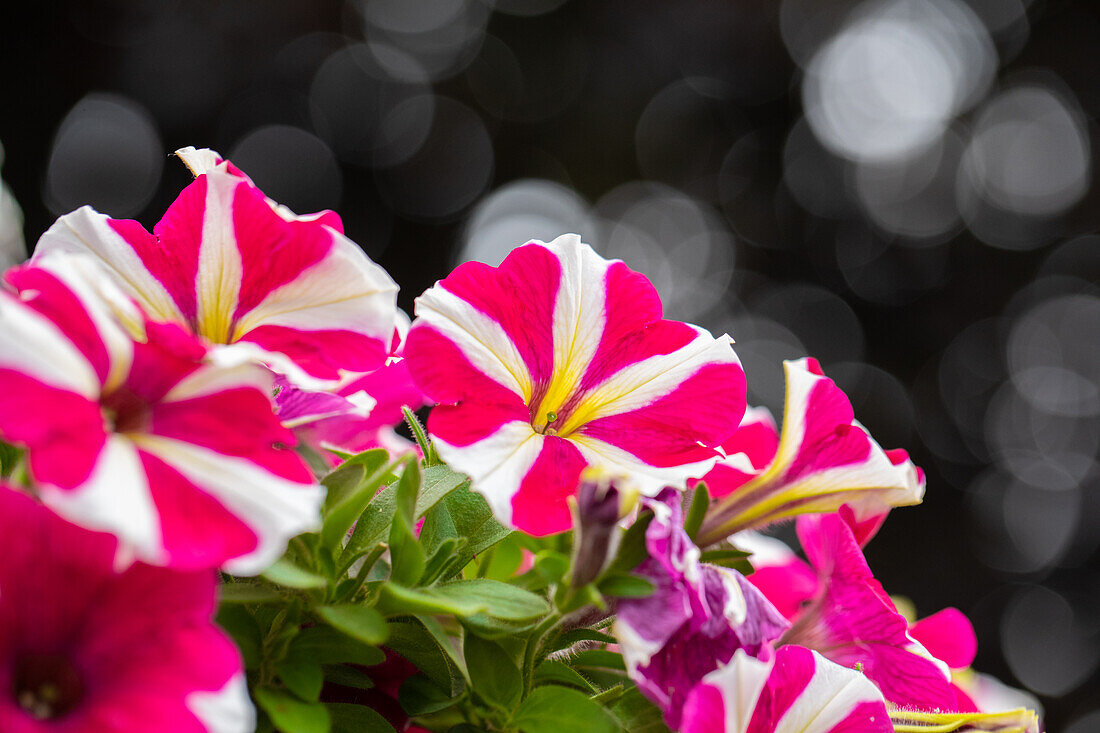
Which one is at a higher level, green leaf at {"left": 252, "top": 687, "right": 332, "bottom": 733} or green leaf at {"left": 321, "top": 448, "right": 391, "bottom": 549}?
green leaf at {"left": 321, "top": 448, "right": 391, "bottom": 549}

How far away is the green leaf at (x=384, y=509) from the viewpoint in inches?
11.8

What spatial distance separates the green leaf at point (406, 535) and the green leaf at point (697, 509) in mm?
98

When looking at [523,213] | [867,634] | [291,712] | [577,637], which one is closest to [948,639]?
[867,634]

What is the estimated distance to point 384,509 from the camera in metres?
0.31

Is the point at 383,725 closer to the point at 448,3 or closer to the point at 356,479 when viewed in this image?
the point at 356,479

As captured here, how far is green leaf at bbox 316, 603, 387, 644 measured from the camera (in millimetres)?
256

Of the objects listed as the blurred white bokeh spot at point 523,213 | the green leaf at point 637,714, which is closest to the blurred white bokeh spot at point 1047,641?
the blurred white bokeh spot at point 523,213

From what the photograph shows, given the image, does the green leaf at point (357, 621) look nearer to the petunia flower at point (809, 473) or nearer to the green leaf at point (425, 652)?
the green leaf at point (425, 652)

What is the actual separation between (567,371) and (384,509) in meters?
0.08

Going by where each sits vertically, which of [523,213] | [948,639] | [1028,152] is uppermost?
[948,639]

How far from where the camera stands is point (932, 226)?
13.7 feet

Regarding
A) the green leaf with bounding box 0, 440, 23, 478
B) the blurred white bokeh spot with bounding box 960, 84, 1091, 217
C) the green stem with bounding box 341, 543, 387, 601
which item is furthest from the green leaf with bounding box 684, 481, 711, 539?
the blurred white bokeh spot with bounding box 960, 84, 1091, 217

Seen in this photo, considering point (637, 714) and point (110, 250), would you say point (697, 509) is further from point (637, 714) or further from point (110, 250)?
point (110, 250)

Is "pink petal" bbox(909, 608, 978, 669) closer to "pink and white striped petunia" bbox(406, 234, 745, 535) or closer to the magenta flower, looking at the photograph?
the magenta flower
